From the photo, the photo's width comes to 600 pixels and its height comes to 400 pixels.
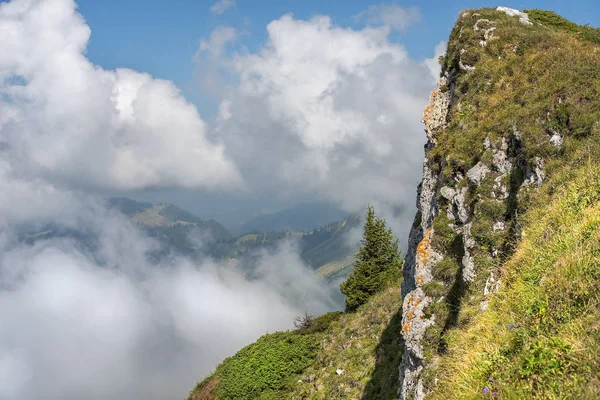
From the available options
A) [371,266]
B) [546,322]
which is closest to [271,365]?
[371,266]

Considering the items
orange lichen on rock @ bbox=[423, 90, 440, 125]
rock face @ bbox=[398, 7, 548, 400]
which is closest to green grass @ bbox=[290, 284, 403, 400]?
rock face @ bbox=[398, 7, 548, 400]

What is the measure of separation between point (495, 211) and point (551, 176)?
195 centimetres

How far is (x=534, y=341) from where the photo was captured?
562 centimetres

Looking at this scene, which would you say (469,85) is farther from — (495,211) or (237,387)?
(237,387)

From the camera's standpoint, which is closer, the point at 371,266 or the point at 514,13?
the point at 514,13

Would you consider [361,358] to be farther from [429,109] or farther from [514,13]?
[514,13]

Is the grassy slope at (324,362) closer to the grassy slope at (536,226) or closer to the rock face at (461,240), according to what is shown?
the rock face at (461,240)

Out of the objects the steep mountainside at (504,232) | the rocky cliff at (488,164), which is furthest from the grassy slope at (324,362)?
the rocky cliff at (488,164)

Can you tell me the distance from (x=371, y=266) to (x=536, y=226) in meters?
Answer: 38.3

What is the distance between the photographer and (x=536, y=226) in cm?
971

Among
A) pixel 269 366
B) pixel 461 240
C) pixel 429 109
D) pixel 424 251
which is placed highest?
pixel 429 109

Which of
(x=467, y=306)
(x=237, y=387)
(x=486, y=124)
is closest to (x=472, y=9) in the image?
(x=486, y=124)

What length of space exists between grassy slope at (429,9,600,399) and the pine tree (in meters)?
29.2

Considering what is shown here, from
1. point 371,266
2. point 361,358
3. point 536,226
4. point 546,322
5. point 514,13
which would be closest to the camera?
point 546,322
